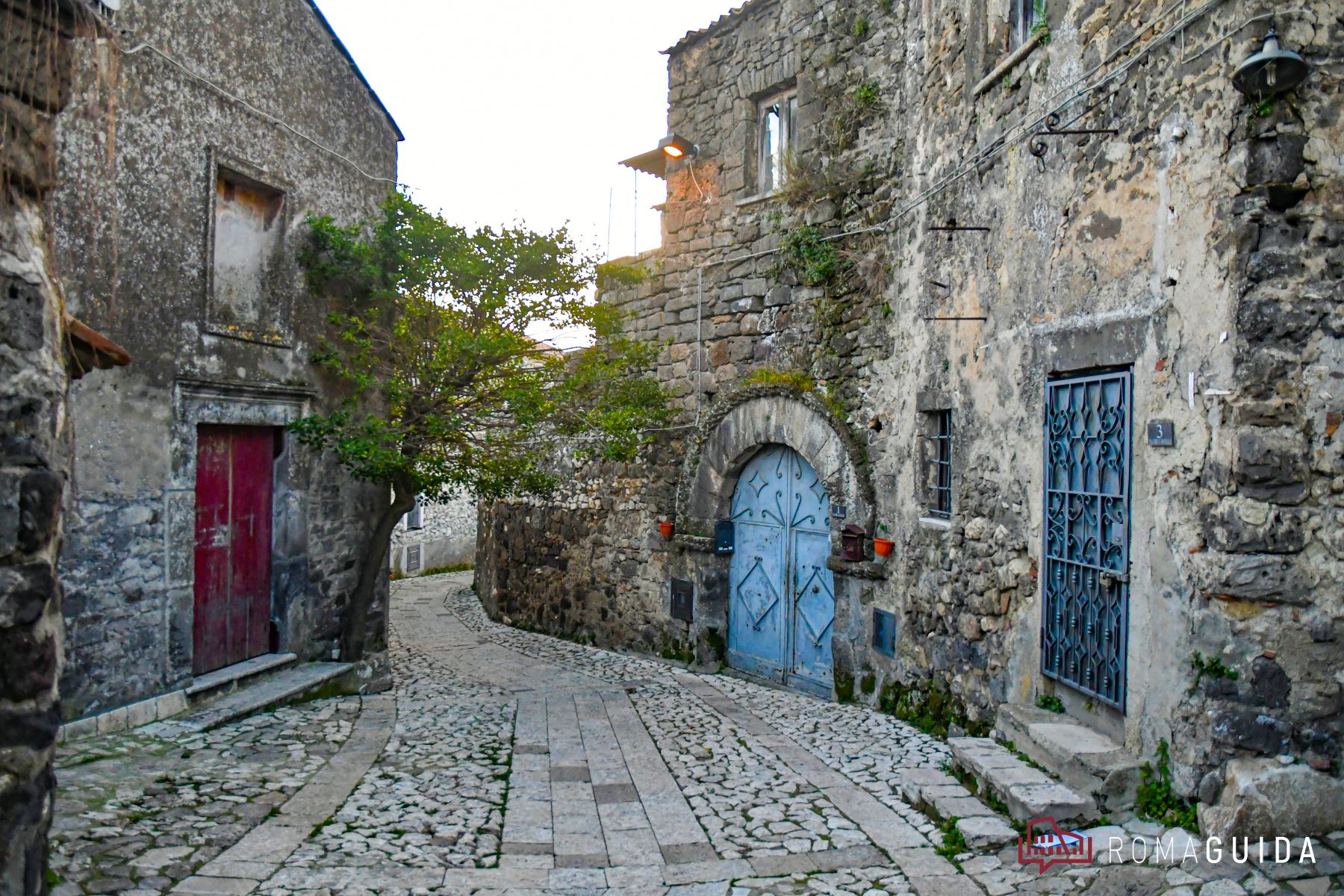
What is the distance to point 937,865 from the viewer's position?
3688 millimetres

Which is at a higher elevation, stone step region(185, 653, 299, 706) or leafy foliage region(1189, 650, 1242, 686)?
leafy foliage region(1189, 650, 1242, 686)

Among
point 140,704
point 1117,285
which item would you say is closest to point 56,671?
point 140,704

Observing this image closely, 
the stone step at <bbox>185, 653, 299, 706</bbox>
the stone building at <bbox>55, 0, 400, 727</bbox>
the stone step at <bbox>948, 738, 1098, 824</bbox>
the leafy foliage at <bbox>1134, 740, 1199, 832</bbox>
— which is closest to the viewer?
the leafy foliage at <bbox>1134, 740, 1199, 832</bbox>

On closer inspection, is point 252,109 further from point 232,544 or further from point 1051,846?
point 1051,846

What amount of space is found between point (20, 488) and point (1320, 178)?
4.63 metres

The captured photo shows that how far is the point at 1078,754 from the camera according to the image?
394cm

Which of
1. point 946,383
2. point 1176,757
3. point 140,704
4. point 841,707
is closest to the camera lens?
point 1176,757

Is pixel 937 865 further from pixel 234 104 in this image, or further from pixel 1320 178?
pixel 234 104

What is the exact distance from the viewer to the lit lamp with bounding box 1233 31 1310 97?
3.29 meters

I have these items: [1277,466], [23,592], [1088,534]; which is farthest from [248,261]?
[1277,466]

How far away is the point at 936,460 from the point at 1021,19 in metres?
2.85

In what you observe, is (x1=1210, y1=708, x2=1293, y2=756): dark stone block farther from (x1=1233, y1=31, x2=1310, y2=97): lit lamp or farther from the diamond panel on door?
the diamond panel on door

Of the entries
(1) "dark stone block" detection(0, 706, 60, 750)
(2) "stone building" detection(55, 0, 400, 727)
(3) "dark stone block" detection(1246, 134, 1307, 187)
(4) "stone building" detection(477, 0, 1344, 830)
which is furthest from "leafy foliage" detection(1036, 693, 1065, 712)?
(2) "stone building" detection(55, 0, 400, 727)

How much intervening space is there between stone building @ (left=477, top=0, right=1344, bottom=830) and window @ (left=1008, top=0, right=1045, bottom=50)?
4 centimetres
